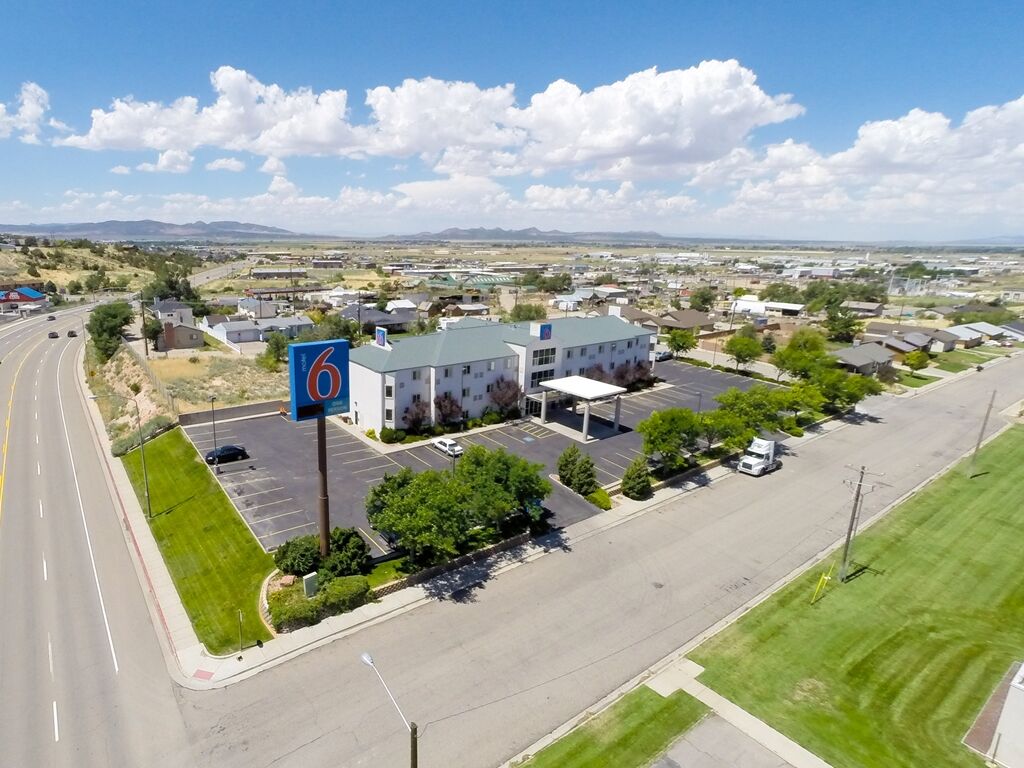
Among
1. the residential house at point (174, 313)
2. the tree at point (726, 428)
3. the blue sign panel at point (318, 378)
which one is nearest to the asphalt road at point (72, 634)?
the blue sign panel at point (318, 378)

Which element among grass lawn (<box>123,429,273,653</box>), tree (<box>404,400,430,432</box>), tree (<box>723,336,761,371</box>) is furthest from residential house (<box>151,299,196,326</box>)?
tree (<box>723,336,761,371</box>)

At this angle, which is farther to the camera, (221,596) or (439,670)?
(221,596)

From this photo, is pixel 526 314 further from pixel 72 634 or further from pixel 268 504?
pixel 72 634

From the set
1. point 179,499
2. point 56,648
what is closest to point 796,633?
point 56,648

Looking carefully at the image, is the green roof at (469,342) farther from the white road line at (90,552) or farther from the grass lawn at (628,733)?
the grass lawn at (628,733)

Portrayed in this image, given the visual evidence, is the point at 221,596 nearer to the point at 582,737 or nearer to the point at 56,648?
the point at 56,648

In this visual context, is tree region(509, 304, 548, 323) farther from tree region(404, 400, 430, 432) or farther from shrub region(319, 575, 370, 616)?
shrub region(319, 575, 370, 616)
